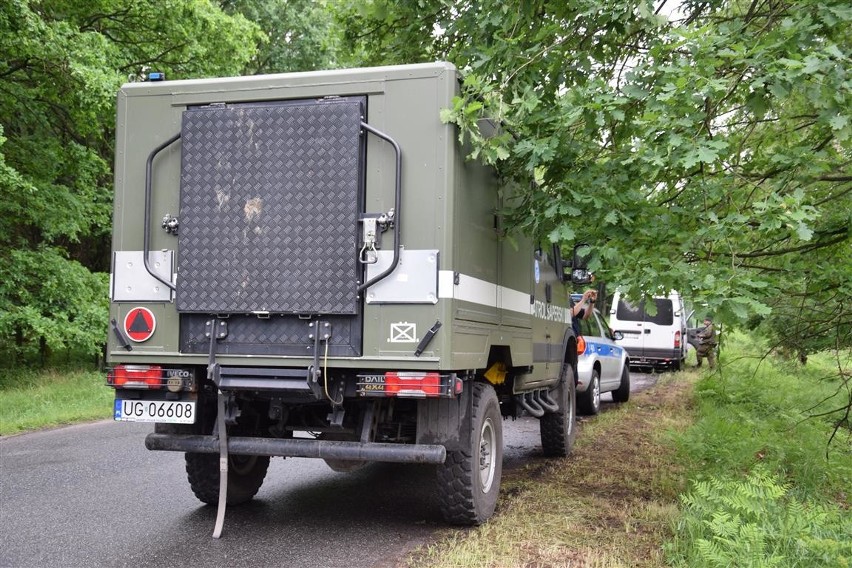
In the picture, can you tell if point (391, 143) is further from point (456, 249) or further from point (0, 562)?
point (0, 562)

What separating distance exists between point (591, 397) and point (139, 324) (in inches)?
320

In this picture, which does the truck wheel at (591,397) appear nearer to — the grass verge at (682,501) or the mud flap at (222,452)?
the grass verge at (682,501)

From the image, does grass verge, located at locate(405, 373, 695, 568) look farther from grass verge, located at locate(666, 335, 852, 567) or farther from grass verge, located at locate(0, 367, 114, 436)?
grass verge, located at locate(0, 367, 114, 436)

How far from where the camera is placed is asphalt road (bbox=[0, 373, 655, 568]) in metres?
4.89

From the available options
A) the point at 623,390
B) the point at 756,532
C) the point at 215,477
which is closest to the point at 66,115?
the point at 215,477

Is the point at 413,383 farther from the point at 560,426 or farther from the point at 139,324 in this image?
the point at 560,426

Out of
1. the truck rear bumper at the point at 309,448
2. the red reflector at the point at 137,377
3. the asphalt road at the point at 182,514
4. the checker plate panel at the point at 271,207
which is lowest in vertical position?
the asphalt road at the point at 182,514

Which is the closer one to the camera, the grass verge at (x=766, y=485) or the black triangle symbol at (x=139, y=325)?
the grass verge at (x=766, y=485)

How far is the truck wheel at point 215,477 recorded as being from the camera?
597 cm

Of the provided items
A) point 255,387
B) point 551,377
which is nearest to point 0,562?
point 255,387

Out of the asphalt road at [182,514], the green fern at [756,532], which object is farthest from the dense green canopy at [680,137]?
the asphalt road at [182,514]

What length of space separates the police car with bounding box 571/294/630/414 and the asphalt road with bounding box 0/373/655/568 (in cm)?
350

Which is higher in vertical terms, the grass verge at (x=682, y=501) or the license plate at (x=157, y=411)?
the license plate at (x=157, y=411)

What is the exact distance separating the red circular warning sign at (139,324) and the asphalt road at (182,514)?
1298 mm
